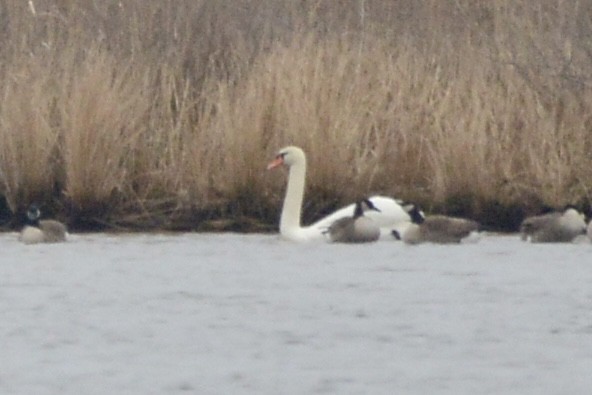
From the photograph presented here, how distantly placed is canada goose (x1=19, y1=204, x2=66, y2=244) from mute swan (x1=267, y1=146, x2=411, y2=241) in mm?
1560

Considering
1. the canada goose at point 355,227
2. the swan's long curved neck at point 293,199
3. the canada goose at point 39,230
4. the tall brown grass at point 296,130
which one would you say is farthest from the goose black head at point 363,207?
the canada goose at point 39,230

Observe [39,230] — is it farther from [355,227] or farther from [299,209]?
[355,227]

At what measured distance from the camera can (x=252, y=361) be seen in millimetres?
8516

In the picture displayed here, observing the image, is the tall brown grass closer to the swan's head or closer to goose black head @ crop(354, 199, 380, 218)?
the swan's head

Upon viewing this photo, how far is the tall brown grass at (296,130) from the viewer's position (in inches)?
565

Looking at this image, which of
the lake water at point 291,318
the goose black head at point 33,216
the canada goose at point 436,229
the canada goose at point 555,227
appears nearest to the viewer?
the lake water at point 291,318

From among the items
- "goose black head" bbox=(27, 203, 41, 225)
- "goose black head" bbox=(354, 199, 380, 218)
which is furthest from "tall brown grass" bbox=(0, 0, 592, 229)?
"goose black head" bbox=(27, 203, 41, 225)

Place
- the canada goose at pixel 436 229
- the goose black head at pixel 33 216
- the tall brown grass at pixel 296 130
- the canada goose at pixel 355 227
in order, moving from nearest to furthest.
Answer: the canada goose at pixel 436 229 → the goose black head at pixel 33 216 → the canada goose at pixel 355 227 → the tall brown grass at pixel 296 130

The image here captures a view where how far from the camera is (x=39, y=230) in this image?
1323 centimetres

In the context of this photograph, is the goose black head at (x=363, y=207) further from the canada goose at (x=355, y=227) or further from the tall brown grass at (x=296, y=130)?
the tall brown grass at (x=296, y=130)

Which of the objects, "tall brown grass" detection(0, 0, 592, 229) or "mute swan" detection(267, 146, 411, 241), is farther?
"tall brown grass" detection(0, 0, 592, 229)

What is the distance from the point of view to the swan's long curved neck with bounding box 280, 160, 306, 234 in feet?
45.3

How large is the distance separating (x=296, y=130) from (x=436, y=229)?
1.68 metres

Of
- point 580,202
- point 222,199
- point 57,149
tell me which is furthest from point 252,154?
point 580,202
